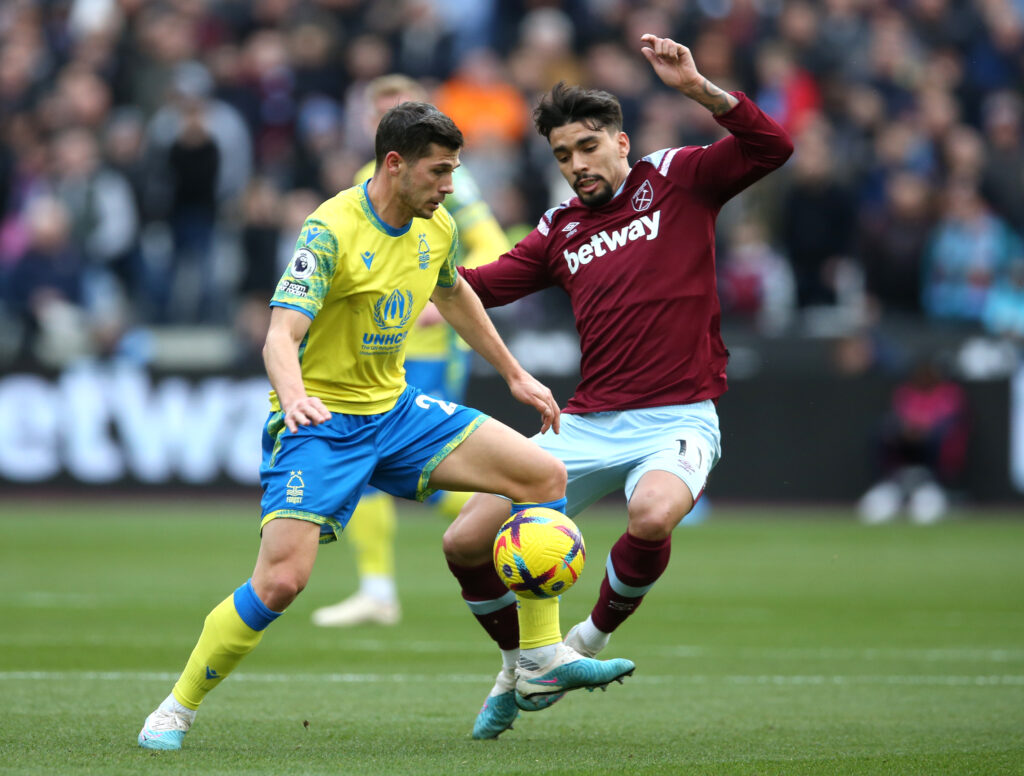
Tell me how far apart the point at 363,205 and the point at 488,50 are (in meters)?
13.5

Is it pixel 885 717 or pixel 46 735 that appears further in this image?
pixel 885 717

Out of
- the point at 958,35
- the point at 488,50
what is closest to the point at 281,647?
the point at 488,50

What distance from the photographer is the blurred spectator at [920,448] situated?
54.4 ft

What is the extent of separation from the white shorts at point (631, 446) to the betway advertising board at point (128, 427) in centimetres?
1001

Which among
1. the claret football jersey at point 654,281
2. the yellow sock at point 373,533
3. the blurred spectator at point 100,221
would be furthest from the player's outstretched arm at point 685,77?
the blurred spectator at point 100,221

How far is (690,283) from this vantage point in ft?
23.3

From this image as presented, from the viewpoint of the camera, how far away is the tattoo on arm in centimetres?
668

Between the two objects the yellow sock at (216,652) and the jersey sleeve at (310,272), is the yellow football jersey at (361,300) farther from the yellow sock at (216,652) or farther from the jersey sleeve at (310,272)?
the yellow sock at (216,652)

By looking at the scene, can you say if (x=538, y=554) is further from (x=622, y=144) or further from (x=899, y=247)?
(x=899, y=247)

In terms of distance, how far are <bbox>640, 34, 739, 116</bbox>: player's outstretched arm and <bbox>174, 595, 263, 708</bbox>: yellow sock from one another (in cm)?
285

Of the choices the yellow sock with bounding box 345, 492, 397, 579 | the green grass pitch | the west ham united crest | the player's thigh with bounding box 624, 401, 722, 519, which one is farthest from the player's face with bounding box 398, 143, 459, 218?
the yellow sock with bounding box 345, 492, 397, 579

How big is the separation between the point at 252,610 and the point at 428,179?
1.81 m

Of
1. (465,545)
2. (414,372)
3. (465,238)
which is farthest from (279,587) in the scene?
(465,238)

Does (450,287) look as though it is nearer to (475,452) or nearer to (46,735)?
(475,452)
